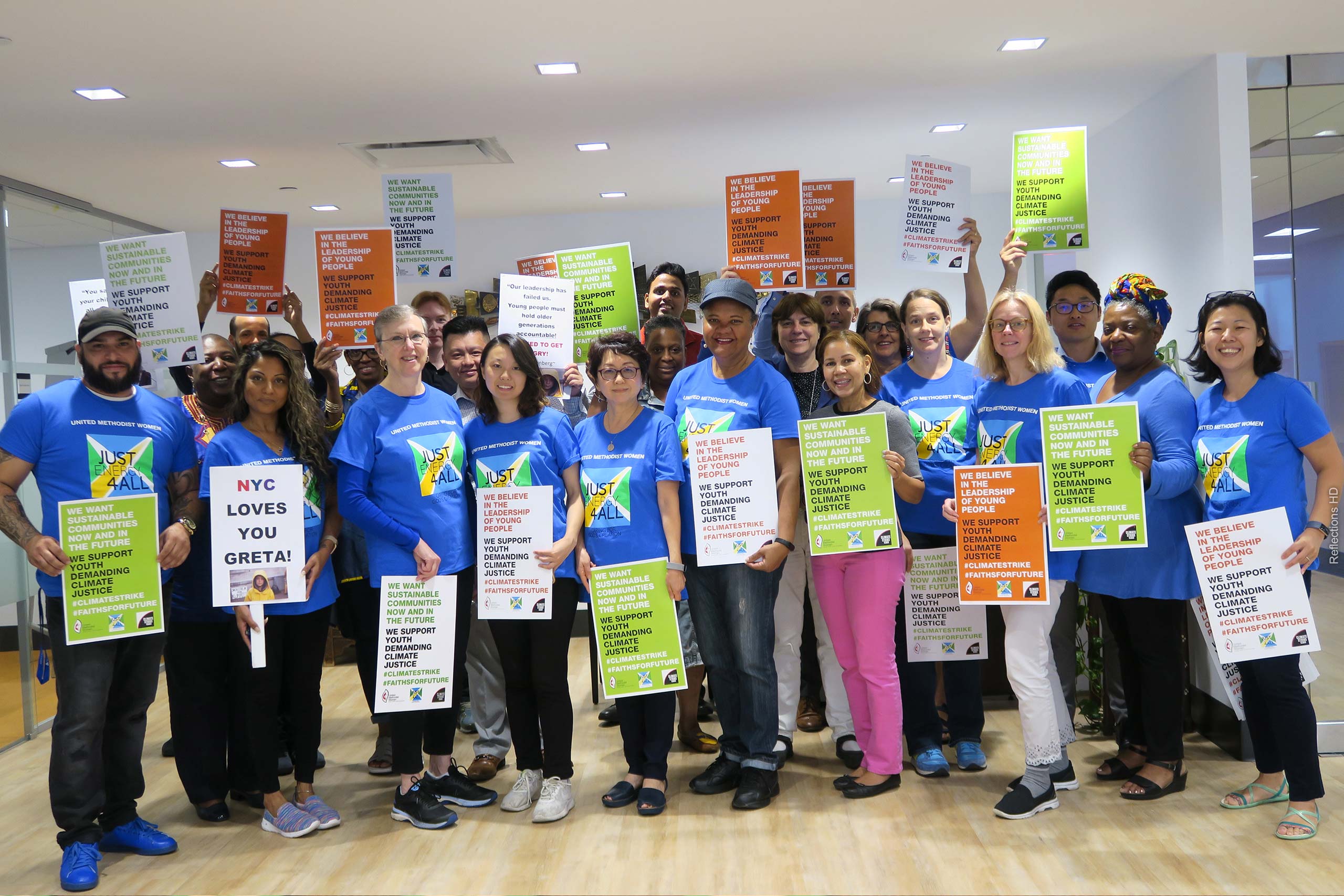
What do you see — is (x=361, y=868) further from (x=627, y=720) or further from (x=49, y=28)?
(x=49, y=28)

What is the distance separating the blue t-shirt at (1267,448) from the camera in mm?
2850

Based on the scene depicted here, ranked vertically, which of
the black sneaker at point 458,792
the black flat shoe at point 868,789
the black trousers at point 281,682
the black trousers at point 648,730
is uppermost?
the black trousers at point 281,682

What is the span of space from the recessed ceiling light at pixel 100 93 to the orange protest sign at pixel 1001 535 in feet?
12.6

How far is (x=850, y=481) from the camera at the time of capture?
3059 millimetres

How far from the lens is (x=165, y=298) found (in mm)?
3588

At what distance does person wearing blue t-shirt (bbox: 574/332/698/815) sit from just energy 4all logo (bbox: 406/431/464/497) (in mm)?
393

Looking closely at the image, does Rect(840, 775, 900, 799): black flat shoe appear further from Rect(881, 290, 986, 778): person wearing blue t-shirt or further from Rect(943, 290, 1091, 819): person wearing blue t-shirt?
Rect(943, 290, 1091, 819): person wearing blue t-shirt

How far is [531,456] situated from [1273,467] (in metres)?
2.18

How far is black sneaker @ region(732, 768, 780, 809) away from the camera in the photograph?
10.5 feet

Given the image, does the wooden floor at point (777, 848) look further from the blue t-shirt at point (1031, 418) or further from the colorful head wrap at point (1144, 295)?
the colorful head wrap at point (1144, 295)

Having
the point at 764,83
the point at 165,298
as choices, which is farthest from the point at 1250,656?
the point at 165,298

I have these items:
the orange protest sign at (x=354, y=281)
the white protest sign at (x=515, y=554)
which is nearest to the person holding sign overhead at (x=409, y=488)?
the white protest sign at (x=515, y=554)

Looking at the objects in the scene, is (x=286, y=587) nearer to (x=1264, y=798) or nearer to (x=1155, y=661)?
(x=1155, y=661)

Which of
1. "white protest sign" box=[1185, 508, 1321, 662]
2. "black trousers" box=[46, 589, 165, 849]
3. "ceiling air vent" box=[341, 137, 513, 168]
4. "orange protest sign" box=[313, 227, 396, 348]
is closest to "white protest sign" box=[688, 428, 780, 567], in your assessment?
"white protest sign" box=[1185, 508, 1321, 662]
